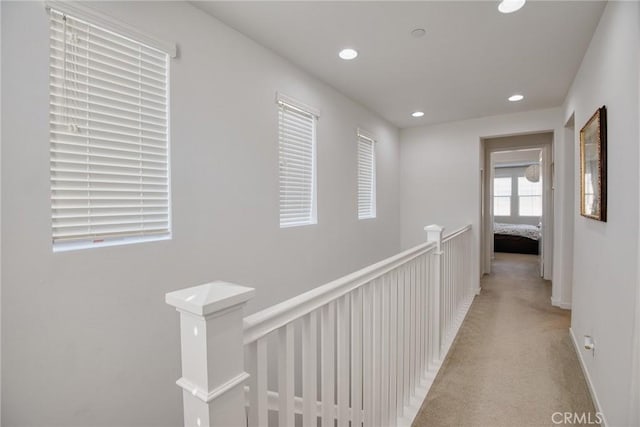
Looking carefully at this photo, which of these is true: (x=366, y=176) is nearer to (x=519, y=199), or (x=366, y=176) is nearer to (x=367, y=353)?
(x=367, y=353)

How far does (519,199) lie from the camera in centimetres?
1012

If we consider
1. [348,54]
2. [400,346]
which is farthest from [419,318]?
[348,54]

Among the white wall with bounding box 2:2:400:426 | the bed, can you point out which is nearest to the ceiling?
the white wall with bounding box 2:2:400:426

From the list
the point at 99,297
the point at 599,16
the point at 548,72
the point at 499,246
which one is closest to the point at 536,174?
the point at 499,246

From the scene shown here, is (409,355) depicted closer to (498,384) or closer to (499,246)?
(498,384)

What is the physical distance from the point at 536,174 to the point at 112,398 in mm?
8757

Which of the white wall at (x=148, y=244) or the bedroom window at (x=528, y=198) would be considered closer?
the white wall at (x=148, y=244)

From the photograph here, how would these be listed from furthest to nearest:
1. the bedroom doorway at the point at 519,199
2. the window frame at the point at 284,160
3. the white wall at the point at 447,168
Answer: the bedroom doorway at the point at 519,199 < the white wall at the point at 447,168 < the window frame at the point at 284,160

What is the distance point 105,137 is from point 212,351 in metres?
1.41

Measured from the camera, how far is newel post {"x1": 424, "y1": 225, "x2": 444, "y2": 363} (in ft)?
8.36

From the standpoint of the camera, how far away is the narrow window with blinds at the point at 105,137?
1455 millimetres

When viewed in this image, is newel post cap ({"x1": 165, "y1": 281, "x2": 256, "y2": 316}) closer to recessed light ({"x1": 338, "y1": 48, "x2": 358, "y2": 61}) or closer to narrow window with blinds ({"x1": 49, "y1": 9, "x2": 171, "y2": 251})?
narrow window with blinds ({"x1": 49, "y1": 9, "x2": 171, "y2": 251})

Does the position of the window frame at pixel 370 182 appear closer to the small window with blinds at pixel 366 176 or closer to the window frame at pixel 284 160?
the small window with blinds at pixel 366 176

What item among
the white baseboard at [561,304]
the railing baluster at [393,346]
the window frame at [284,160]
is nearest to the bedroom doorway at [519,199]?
the white baseboard at [561,304]
